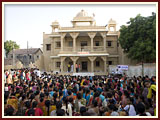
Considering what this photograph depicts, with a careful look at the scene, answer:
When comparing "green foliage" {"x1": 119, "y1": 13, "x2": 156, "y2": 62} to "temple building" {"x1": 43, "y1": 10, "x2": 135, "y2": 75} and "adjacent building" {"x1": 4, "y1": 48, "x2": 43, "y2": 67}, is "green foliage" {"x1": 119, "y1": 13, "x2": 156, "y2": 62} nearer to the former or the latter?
"temple building" {"x1": 43, "y1": 10, "x2": 135, "y2": 75}

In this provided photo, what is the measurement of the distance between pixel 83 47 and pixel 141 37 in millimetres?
8142

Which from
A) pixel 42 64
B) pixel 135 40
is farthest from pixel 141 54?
pixel 42 64

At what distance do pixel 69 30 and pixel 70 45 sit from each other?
10.7ft

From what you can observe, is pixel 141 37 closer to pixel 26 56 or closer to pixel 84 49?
pixel 84 49

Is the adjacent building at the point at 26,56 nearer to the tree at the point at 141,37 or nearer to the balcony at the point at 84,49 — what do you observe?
the balcony at the point at 84,49

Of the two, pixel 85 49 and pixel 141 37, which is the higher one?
pixel 141 37

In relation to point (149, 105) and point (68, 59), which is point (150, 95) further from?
point (68, 59)

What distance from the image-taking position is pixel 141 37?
18.4 metres

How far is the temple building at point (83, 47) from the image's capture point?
74.2 ft

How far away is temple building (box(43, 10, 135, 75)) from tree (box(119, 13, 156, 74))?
3.50 m

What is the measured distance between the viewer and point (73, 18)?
24.2m

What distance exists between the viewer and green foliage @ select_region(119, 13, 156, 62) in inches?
690

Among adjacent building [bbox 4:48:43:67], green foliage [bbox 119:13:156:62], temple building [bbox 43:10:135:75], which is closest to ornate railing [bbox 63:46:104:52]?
temple building [bbox 43:10:135:75]

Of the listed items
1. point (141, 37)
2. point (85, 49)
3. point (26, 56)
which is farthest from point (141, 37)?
point (26, 56)
